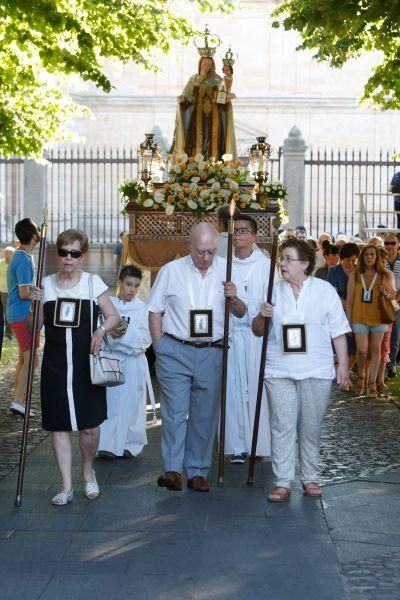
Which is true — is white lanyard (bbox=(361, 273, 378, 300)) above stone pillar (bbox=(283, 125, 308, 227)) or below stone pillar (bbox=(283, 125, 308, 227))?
below

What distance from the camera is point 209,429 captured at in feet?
29.5

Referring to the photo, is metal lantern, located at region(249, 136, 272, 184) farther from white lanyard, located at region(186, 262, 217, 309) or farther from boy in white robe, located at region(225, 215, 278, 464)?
white lanyard, located at region(186, 262, 217, 309)

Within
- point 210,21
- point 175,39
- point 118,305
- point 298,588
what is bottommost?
point 298,588

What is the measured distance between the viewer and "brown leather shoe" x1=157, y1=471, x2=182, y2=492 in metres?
8.78

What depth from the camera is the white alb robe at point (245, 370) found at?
32.7 feet

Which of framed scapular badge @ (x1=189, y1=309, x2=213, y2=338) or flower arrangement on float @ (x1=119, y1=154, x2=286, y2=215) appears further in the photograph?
flower arrangement on float @ (x1=119, y1=154, x2=286, y2=215)

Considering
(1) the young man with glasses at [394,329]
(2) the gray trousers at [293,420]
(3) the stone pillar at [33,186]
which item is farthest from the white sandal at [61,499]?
(3) the stone pillar at [33,186]

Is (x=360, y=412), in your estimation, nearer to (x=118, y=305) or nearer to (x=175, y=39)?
(x=118, y=305)

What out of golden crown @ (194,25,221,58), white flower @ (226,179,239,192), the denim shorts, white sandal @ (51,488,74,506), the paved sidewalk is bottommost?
the paved sidewalk

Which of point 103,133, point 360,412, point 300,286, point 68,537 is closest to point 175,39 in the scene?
point 360,412

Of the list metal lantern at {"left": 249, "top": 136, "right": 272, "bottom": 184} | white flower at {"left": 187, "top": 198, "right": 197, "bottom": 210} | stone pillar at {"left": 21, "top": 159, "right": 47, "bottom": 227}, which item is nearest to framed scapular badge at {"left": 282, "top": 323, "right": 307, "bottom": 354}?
white flower at {"left": 187, "top": 198, "right": 197, "bottom": 210}

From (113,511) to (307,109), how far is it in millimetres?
37447

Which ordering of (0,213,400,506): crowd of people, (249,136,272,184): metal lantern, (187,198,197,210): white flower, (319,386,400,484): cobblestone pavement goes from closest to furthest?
1. (0,213,400,506): crowd of people
2. (319,386,400,484): cobblestone pavement
3. (187,198,197,210): white flower
4. (249,136,272,184): metal lantern

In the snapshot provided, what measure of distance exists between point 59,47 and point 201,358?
9109mm
